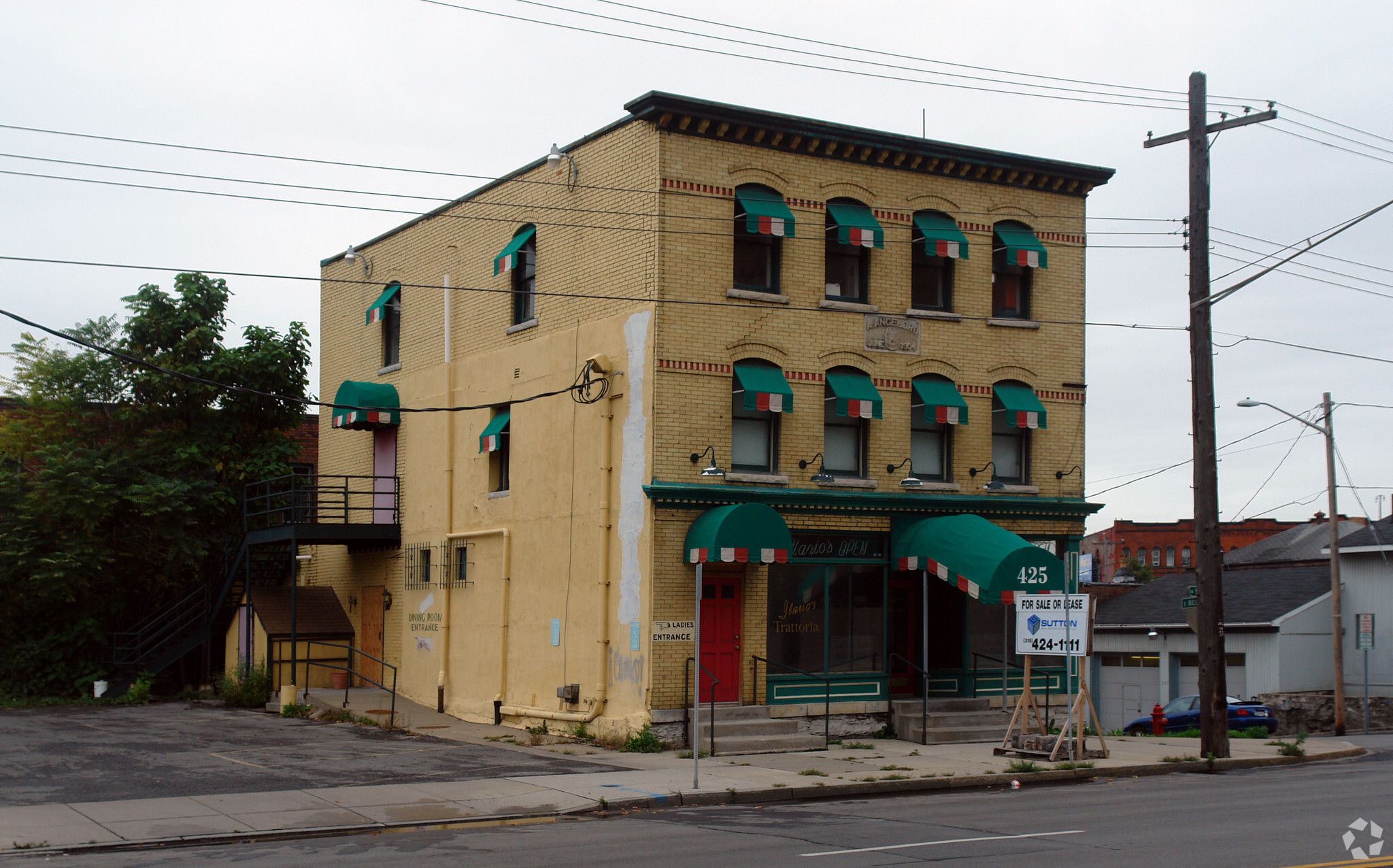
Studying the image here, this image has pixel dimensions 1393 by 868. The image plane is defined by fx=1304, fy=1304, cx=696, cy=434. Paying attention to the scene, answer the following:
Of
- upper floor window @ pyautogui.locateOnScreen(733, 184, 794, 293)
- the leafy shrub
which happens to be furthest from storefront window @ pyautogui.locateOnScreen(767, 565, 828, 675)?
the leafy shrub

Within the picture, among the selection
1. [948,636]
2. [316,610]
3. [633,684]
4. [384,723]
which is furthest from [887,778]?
[316,610]

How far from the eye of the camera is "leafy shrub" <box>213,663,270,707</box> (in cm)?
2698

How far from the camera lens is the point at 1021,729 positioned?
20047mm

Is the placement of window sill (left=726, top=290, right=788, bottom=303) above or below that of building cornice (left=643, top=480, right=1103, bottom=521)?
above

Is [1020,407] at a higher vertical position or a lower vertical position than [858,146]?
lower

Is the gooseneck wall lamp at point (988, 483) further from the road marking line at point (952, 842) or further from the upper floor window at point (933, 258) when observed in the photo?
the road marking line at point (952, 842)

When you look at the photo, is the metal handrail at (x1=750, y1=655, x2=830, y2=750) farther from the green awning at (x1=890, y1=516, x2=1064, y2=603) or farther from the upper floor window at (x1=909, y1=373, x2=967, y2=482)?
the upper floor window at (x1=909, y1=373, x2=967, y2=482)

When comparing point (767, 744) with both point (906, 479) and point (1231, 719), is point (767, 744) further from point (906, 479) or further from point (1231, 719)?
point (1231, 719)

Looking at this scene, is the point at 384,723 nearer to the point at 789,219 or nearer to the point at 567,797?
the point at 567,797

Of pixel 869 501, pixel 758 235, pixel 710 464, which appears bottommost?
pixel 869 501

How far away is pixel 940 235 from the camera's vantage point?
76.2 feet

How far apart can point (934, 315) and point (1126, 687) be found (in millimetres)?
26668

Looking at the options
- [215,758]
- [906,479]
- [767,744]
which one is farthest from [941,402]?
[215,758]

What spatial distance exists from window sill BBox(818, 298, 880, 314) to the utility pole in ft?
17.3
